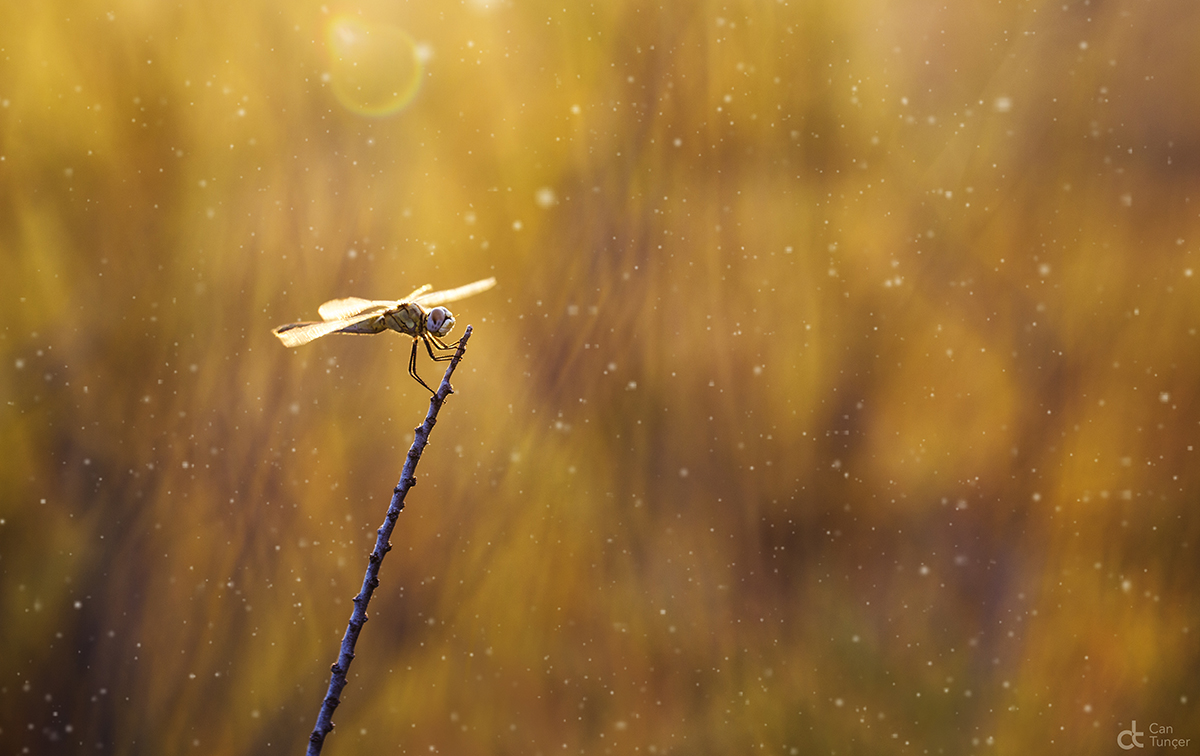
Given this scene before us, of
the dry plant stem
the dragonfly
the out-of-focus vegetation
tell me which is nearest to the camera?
the dry plant stem

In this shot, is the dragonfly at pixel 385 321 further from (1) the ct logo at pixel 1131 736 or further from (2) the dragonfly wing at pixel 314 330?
(1) the ct logo at pixel 1131 736

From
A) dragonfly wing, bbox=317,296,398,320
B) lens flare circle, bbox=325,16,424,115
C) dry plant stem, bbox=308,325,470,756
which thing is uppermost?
lens flare circle, bbox=325,16,424,115

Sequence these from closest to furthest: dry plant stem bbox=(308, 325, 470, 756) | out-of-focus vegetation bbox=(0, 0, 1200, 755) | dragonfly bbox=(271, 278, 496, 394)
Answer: dry plant stem bbox=(308, 325, 470, 756) → dragonfly bbox=(271, 278, 496, 394) → out-of-focus vegetation bbox=(0, 0, 1200, 755)

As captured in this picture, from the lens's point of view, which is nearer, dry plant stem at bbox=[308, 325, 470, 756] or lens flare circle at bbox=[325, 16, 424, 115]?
dry plant stem at bbox=[308, 325, 470, 756]

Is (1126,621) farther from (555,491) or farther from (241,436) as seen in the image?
(241,436)

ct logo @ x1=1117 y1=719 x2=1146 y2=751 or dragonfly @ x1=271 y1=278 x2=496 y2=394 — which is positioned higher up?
dragonfly @ x1=271 y1=278 x2=496 y2=394

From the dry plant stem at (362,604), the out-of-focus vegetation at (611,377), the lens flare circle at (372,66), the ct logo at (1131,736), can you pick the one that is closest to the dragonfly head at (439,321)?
the dry plant stem at (362,604)

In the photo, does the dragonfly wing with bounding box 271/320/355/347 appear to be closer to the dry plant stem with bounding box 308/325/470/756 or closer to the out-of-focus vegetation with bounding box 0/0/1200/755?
the dry plant stem with bounding box 308/325/470/756

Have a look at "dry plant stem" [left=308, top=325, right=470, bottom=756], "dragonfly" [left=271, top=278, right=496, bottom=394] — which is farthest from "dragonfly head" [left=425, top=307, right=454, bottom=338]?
"dry plant stem" [left=308, top=325, right=470, bottom=756]
